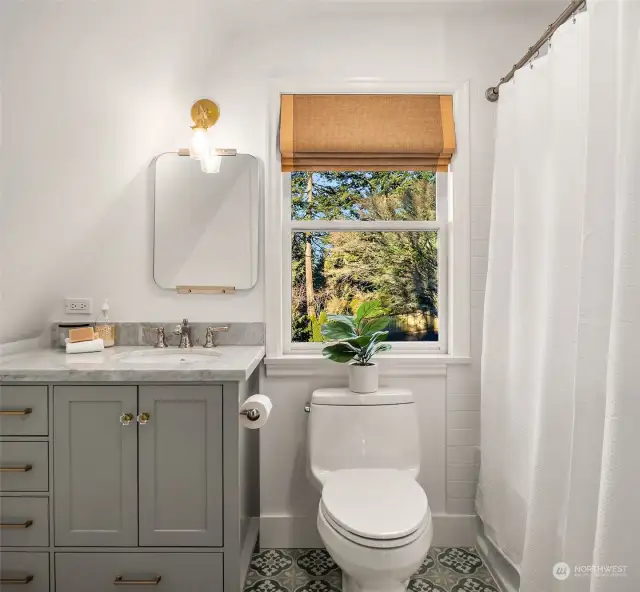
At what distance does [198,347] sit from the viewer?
210 cm

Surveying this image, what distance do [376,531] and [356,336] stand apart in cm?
76

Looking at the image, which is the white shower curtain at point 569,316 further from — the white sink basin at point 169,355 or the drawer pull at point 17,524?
the drawer pull at point 17,524

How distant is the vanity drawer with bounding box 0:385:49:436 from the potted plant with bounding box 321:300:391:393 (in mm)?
1023

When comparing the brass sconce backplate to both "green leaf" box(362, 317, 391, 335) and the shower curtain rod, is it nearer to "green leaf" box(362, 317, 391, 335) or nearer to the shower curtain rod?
"green leaf" box(362, 317, 391, 335)

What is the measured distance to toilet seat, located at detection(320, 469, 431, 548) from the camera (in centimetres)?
138

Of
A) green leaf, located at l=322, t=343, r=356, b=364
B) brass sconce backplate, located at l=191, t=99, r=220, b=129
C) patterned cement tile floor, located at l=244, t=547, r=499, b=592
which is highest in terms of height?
brass sconce backplate, located at l=191, t=99, r=220, b=129

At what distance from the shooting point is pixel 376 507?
1507 millimetres

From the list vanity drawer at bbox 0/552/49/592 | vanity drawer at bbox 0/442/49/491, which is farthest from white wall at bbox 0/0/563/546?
vanity drawer at bbox 0/552/49/592

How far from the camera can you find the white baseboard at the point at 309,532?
210 cm

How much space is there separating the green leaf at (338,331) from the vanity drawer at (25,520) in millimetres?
1141

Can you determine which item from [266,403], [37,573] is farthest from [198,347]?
[37,573]

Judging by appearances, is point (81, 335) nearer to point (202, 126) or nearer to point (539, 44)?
point (202, 126)

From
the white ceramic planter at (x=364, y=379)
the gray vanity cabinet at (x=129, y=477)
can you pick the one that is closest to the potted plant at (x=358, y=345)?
the white ceramic planter at (x=364, y=379)

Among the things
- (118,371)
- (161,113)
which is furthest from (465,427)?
(161,113)
